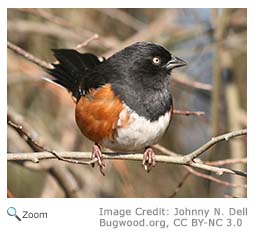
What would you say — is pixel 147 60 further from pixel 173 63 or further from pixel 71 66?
pixel 71 66

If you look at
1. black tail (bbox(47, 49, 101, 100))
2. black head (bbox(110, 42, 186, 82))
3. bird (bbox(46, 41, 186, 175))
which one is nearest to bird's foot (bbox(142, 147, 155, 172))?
bird (bbox(46, 41, 186, 175))

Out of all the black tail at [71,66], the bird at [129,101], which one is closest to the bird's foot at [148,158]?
the bird at [129,101]
